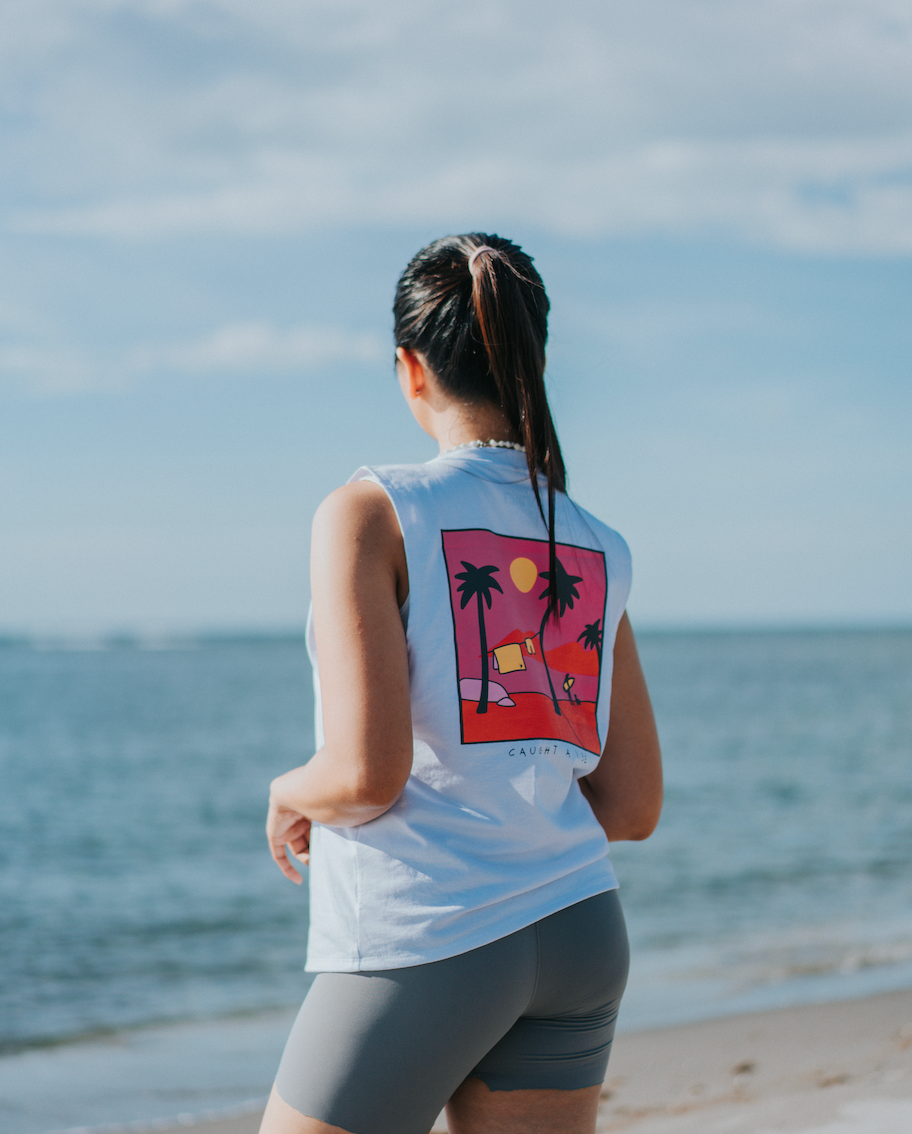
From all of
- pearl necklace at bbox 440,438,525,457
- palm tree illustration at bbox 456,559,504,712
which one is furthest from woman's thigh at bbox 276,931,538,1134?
pearl necklace at bbox 440,438,525,457

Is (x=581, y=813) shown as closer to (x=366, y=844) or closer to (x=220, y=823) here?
(x=366, y=844)

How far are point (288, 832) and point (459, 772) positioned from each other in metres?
0.28

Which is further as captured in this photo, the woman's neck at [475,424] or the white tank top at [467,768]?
the woman's neck at [475,424]

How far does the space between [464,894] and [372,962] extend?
0.43ft

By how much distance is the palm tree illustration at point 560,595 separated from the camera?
138 centimetres

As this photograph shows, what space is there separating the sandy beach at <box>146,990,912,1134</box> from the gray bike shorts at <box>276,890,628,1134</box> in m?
2.41

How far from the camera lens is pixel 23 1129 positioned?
3.89 m

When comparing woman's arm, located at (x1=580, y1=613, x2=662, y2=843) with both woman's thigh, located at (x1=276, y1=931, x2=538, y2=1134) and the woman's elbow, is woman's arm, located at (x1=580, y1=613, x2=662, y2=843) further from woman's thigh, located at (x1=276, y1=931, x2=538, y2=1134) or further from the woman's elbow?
woman's thigh, located at (x1=276, y1=931, x2=538, y2=1134)

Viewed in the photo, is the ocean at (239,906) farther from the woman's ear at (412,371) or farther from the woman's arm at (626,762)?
the woman's ear at (412,371)

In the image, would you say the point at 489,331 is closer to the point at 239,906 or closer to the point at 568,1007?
the point at 568,1007

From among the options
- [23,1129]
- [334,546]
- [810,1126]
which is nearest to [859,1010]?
[810,1126]

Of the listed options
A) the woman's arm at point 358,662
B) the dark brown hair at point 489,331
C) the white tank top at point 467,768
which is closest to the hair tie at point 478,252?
the dark brown hair at point 489,331

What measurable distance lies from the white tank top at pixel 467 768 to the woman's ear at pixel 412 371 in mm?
137

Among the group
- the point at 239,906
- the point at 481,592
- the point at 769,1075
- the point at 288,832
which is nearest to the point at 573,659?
the point at 481,592
